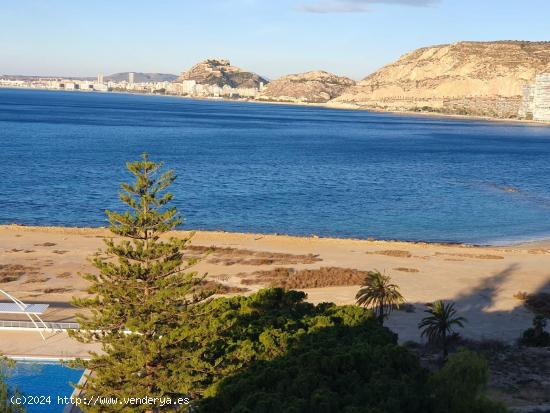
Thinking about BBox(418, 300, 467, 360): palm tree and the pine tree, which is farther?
BBox(418, 300, 467, 360): palm tree

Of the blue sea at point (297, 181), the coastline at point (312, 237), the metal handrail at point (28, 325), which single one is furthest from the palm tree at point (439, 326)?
the blue sea at point (297, 181)

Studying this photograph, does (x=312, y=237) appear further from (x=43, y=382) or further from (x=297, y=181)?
(x=297, y=181)

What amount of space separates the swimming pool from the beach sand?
1.61 meters

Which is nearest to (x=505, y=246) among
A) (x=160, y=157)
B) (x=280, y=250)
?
(x=280, y=250)

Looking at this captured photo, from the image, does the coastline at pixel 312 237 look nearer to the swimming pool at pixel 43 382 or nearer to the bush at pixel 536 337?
the bush at pixel 536 337

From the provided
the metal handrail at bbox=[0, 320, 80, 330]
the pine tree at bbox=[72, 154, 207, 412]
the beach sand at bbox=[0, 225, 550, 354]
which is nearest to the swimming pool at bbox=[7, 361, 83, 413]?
the beach sand at bbox=[0, 225, 550, 354]

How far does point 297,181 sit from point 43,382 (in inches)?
2091

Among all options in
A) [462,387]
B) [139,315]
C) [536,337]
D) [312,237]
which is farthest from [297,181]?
[462,387]

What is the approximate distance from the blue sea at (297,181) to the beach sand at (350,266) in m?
5.14

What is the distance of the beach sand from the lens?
27.0 metres

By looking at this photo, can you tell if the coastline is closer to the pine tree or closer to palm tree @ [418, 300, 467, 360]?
palm tree @ [418, 300, 467, 360]

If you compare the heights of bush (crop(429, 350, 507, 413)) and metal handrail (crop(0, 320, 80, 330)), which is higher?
bush (crop(429, 350, 507, 413))

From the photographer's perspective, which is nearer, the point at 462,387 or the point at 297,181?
the point at 462,387

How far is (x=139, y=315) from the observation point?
16484 mm
